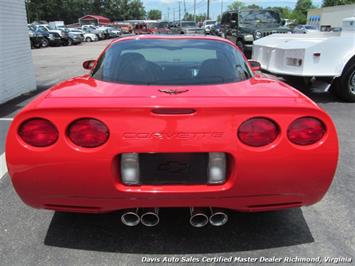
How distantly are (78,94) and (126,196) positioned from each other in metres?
0.75

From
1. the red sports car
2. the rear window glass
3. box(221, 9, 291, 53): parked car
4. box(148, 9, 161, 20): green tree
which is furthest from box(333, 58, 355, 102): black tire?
box(148, 9, 161, 20): green tree

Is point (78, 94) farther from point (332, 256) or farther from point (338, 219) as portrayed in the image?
point (338, 219)

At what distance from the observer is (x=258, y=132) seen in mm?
2516

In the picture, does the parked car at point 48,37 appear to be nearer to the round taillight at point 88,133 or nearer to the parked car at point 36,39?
the parked car at point 36,39

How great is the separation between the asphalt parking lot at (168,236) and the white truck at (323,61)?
4.46 metres

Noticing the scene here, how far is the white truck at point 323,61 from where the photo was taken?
7.62 metres

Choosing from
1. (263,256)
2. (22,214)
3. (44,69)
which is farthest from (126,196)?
(44,69)

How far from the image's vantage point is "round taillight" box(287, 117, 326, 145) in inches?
99.9

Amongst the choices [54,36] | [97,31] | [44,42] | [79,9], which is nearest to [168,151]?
[44,42]

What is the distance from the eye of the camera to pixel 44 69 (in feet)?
51.0

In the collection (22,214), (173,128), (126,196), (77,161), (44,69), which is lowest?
(44,69)

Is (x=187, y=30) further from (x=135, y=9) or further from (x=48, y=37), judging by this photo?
(x=135, y=9)

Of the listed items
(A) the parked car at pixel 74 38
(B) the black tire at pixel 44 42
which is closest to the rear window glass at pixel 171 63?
(B) the black tire at pixel 44 42

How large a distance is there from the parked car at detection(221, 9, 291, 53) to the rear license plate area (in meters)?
14.2
